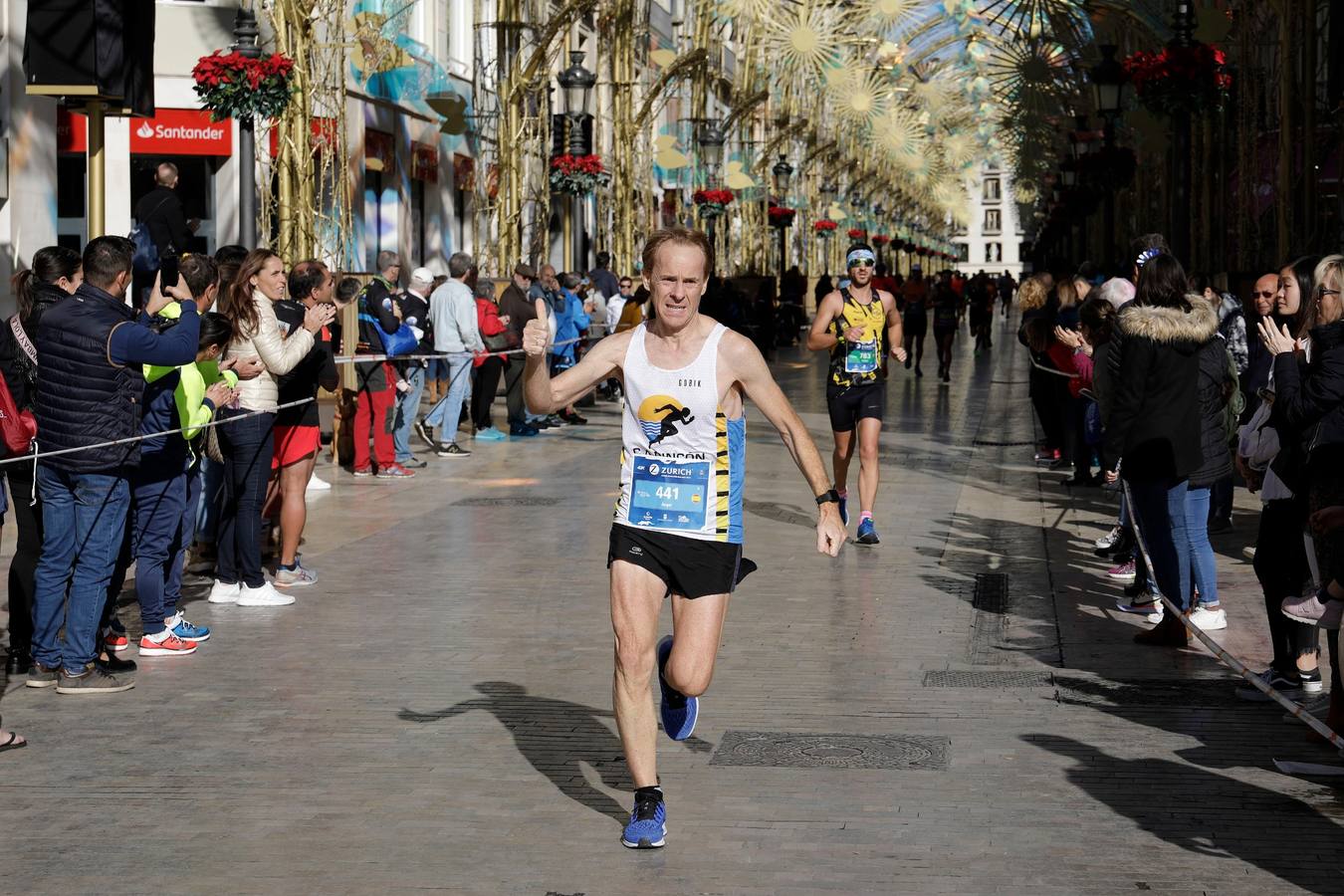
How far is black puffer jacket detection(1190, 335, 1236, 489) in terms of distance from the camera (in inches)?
383

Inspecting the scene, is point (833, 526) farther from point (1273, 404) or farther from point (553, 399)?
point (1273, 404)

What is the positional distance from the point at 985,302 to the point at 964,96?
154ft

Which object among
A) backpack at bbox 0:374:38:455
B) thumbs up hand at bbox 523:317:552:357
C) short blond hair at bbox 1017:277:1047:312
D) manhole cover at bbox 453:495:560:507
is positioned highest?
short blond hair at bbox 1017:277:1047:312

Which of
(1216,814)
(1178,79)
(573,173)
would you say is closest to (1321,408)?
(1216,814)

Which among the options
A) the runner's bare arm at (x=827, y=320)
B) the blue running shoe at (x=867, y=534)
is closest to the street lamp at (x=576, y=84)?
the runner's bare arm at (x=827, y=320)

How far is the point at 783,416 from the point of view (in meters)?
6.74

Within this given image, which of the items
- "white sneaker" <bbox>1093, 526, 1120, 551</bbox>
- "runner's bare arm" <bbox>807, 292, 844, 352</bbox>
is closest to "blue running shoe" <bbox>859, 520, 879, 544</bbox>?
"runner's bare arm" <bbox>807, 292, 844, 352</bbox>

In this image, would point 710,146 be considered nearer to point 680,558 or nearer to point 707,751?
point 707,751

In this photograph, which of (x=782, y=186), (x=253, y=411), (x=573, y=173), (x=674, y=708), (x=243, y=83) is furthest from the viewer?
(x=782, y=186)

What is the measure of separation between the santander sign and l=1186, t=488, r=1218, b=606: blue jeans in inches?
808

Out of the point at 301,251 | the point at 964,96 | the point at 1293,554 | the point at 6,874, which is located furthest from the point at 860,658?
the point at 964,96

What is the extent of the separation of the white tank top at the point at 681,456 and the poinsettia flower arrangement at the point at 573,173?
2452 cm

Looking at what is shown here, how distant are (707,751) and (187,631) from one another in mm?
3504

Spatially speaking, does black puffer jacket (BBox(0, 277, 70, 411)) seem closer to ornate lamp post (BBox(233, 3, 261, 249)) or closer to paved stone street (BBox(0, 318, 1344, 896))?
paved stone street (BBox(0, 318, 1344, 896))
